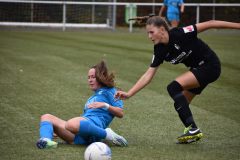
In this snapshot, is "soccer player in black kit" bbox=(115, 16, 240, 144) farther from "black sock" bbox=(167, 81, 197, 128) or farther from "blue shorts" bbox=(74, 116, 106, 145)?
"blue shorts" bbox=(74, 116, 106, 145)

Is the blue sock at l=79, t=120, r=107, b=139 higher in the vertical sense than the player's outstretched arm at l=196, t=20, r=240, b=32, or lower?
lower

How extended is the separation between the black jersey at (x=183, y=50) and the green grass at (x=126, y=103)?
1.01 m

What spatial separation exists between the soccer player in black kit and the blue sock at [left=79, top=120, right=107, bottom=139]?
29.2 inches

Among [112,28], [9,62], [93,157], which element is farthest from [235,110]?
[112,28]

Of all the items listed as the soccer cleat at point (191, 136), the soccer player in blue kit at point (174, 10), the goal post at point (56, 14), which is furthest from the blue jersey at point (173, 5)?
the soccer cleat at point (191, 136)

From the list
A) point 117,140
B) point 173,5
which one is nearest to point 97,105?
point 117,140

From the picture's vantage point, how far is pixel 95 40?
24.5 m

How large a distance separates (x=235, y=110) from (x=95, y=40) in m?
14.8

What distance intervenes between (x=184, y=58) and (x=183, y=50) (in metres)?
0.12

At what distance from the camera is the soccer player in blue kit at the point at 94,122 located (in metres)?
7.03

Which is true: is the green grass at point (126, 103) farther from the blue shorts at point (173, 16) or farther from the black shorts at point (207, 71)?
the blue shorts at point (173, 16)

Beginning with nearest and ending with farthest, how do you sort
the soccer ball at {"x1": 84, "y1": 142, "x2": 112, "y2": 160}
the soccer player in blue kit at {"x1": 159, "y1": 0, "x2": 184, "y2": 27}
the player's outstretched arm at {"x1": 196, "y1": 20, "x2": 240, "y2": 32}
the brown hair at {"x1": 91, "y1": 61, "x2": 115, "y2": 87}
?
the soccer ball at {"x1": 84, "y1": 142, "x2": 112, "y2": 160}, the brown hair at {"x1": 91, "y1": 61, "x2": 115, "y2": 87}, the player's outstretched arm at {"x1": 196, "y1": 20, "x2": 240, "y2": 32}, the soccer player in blue kit at {"x1": 159, "y1": 0, "x2": 184, "y2": 27}

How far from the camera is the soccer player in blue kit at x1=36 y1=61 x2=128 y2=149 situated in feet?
23.1

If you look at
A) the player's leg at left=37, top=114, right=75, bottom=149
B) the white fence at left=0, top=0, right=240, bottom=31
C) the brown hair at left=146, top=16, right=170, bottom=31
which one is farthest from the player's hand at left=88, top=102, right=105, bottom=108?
the white fence at left=0, top=0, right=240, bottom=31
